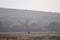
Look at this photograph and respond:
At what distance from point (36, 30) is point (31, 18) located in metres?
0.15

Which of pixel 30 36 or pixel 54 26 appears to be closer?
pixel 30 36

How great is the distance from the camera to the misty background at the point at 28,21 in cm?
106

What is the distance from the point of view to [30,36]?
3.47 ft

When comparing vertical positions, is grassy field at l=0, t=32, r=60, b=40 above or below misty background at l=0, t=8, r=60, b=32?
below

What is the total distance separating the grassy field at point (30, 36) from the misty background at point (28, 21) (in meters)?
0.05

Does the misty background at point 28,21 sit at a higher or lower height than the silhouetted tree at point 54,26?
higher

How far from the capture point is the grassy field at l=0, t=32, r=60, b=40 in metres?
0.99

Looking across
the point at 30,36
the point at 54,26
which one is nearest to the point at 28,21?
the point at 30,36

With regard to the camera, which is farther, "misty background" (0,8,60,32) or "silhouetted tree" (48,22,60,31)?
"silhouetted tree" (48,22,60,31)

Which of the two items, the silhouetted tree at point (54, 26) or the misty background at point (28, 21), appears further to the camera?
the silhouetted tree at point (54, 26)

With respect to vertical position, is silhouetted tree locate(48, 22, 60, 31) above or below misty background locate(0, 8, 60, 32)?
below

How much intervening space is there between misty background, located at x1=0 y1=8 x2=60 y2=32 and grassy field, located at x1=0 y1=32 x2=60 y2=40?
1.8 inches

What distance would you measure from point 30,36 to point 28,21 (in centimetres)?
18

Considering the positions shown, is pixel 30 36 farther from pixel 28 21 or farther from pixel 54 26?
pixel 54 26
